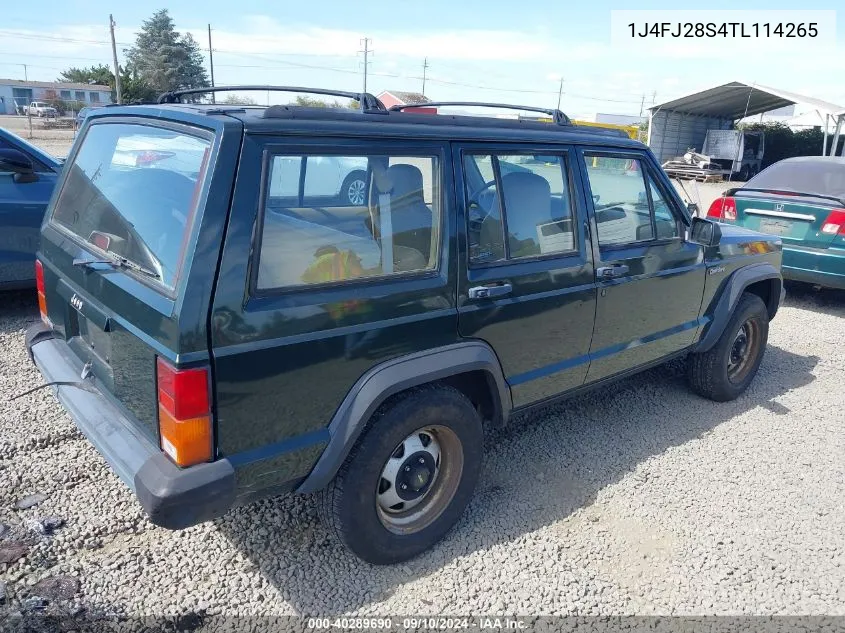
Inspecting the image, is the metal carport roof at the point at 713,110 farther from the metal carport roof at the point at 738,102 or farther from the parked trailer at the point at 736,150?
the parked trailer at the point at 736,150

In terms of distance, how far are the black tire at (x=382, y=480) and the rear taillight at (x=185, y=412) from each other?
62 cm

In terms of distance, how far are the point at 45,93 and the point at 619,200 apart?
7322 centimetres

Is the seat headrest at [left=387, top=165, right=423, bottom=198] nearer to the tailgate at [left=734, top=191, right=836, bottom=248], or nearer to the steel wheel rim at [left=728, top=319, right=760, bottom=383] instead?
the steel wheel rim at [left=728, top=319, right=760, bottom=383]

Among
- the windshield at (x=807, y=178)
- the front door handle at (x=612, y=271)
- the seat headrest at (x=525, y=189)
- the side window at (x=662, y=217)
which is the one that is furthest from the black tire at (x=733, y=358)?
the windshield at (x=807, y=178)

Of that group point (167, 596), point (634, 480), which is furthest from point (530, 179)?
point (167, 596)

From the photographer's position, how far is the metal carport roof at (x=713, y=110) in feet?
71.7

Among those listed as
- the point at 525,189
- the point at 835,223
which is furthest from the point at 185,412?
the point at 835,223

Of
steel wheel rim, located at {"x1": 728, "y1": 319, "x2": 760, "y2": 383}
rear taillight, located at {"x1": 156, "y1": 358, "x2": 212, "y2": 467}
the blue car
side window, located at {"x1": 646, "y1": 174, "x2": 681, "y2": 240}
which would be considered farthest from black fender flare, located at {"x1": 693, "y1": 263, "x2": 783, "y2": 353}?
the blue car

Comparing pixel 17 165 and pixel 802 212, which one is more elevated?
pixel 17 165

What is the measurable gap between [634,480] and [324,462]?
6.40 ft

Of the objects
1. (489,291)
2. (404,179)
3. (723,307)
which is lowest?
(723,307)

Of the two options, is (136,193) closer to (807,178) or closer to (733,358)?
(733,358)

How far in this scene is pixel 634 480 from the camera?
3455 millimetres

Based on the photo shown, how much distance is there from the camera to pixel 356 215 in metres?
2.56
